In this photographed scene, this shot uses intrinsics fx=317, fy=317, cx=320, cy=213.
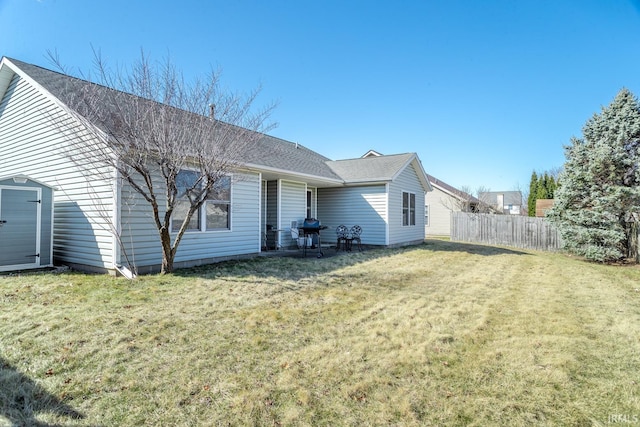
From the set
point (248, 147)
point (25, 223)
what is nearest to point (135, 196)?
point (25, 223)

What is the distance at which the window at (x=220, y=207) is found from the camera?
8.28m

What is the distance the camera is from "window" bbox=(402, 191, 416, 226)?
14.5m

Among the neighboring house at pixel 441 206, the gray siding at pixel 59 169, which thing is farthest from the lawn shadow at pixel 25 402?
the neighboring house at pixel 441 206

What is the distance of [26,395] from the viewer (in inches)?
96.3

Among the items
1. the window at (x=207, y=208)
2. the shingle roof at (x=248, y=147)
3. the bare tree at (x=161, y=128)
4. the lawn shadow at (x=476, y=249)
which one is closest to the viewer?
the bare tree at (x=161, y=128)

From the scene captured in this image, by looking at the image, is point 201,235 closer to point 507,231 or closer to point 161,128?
point 161,128

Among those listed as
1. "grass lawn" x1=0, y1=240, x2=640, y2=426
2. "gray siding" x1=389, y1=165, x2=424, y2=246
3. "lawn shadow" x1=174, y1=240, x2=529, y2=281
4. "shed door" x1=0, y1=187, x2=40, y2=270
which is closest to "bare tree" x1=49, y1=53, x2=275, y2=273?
"lawn shadow" x1=174, y1=240, x2=529, y2=281

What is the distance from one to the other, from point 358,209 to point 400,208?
76.2 inches

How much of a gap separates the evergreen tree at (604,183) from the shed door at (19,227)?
15801 mm

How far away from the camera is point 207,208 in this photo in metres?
8.23

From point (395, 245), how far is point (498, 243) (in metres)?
6.75

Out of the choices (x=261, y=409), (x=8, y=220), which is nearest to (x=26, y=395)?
(x=261, y=409)

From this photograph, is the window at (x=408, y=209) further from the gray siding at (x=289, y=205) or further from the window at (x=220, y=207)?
the window at (x=220, y=207)

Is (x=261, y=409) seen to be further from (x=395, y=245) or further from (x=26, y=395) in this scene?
(x=395, y=245)
